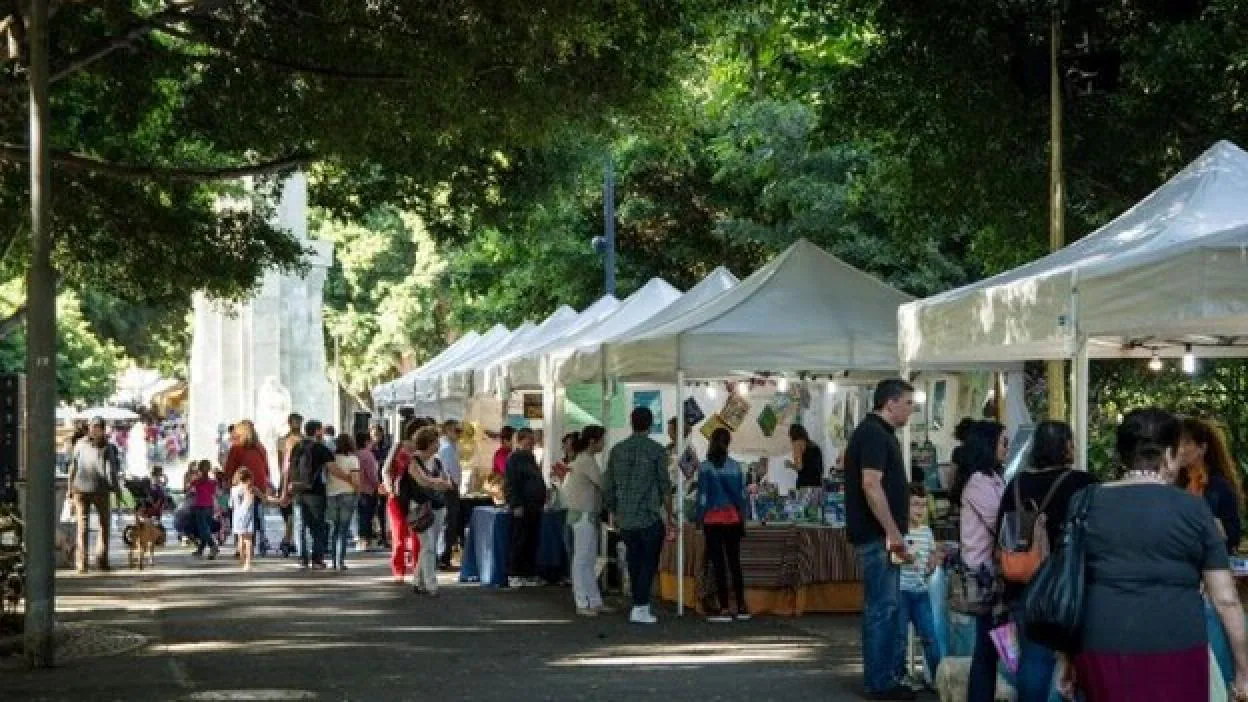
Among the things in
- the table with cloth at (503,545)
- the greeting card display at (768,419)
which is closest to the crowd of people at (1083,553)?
the table with cloth at (503,545)

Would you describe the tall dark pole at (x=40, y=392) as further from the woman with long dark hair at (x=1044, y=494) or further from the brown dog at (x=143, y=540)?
the brown dog at (x=143, y=540)

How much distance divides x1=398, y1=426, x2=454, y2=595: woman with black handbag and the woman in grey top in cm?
223

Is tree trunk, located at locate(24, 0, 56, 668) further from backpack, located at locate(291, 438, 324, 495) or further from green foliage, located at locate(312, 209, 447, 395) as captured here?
green foliage, located at locate(312, 209, 447, 395)

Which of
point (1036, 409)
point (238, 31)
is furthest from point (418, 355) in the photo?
point (238, 31)

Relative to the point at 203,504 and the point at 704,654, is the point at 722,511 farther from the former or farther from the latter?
the point at 203,504

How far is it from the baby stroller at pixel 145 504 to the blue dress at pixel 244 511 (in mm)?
1478

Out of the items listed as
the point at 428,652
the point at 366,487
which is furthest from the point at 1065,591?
the point at 366,487

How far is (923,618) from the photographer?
1367 centimetres

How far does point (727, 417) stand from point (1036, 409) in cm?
1063

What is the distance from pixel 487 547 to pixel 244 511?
5.31m

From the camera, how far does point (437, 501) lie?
2367 centimetres

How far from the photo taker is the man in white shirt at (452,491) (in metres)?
27.7

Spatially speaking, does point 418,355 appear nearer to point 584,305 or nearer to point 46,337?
point 584,305

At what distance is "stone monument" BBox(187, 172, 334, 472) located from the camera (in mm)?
53781
